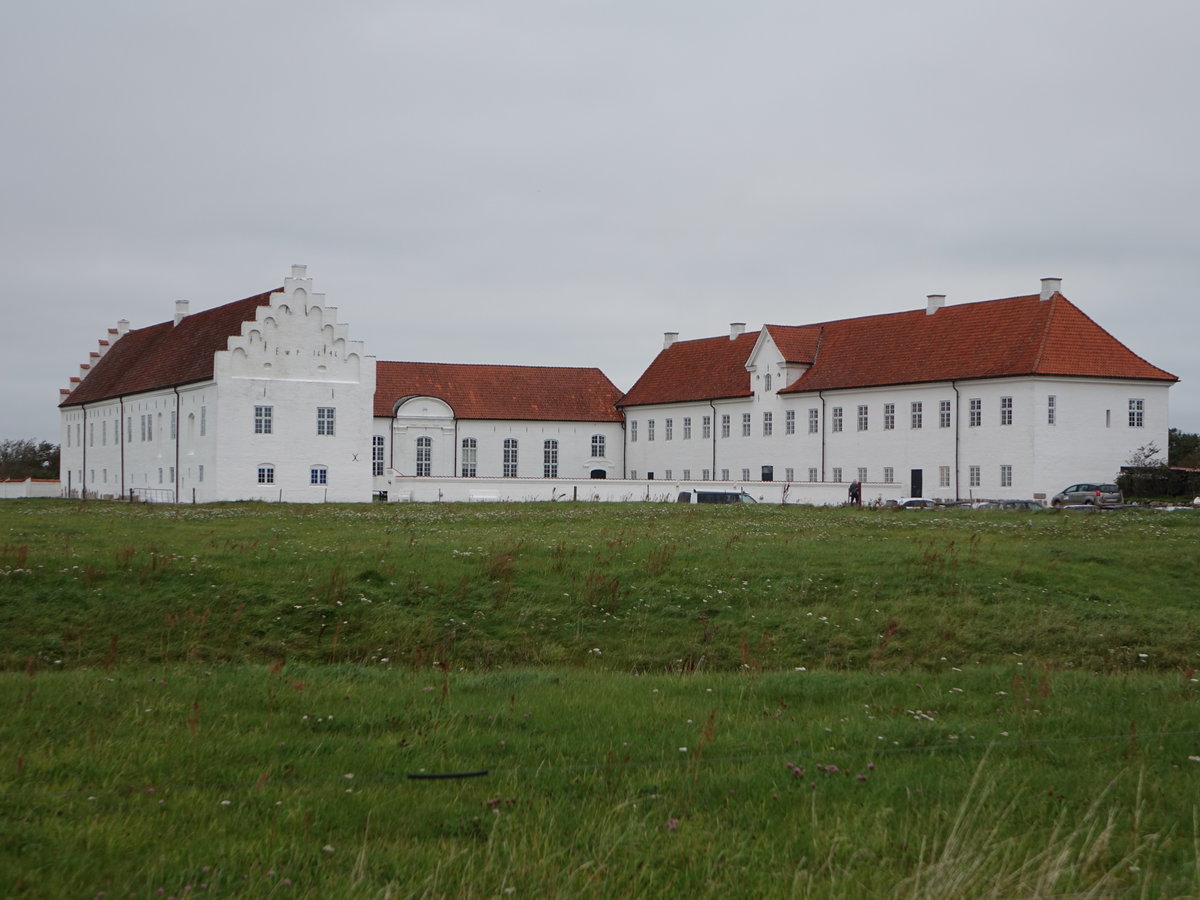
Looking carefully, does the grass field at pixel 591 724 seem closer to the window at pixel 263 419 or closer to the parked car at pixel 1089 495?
the parked car at pixel 1089 495

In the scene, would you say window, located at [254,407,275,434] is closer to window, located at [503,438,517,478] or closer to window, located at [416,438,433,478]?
window, located at [416,438,433,478]

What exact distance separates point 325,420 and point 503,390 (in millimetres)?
20884

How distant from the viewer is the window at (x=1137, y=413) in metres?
54.9

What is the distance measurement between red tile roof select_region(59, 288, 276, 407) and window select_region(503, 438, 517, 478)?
19605mm

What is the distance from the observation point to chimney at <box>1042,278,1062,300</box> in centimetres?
Result: 5655

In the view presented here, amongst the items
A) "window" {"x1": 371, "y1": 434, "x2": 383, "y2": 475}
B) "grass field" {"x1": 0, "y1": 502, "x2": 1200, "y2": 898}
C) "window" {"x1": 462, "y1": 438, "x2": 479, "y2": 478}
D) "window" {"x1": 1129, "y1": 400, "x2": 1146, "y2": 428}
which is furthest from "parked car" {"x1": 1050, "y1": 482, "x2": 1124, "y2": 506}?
"window" {"x1": 371, "y1": 434, "x2": 383, "y2": 475}

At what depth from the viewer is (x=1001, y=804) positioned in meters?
6.98

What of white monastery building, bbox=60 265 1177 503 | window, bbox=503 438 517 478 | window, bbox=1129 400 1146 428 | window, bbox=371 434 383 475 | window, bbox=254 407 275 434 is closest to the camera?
white monastery building, bbox=60 265 1177 503

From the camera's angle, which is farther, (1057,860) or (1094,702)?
(1094,702)

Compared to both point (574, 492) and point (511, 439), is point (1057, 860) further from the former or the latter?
point (511, 439)

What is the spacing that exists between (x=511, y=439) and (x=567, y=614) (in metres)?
59.5

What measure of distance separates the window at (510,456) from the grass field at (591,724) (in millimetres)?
54883

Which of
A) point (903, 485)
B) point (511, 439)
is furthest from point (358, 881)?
point (511, 439)

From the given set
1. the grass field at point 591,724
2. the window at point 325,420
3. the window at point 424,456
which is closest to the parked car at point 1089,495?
the grass field at point 591,724
